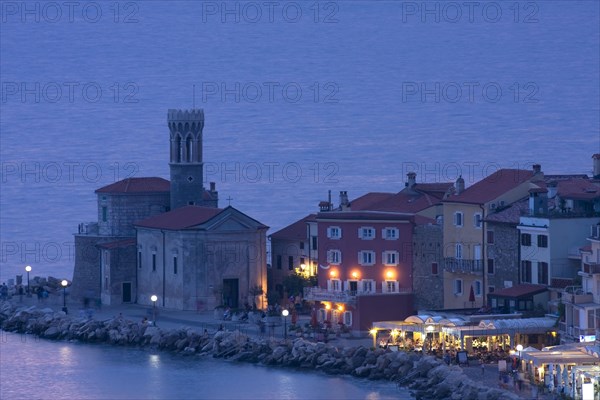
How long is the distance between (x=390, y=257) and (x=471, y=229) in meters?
3.34

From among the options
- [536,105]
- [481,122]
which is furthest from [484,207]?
[536,105]

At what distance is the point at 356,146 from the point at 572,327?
103 metres

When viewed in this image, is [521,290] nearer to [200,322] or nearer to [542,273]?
[542,273]

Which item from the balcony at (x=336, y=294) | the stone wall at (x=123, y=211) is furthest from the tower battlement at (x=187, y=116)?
the balcony at (x=336, y=294)

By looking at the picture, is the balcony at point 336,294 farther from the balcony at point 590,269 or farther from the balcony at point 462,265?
the balcony at point 590,269

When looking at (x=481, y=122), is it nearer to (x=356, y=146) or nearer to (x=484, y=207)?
(x=356, y=146)

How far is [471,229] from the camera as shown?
249 ft

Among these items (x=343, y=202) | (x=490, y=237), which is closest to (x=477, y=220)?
(x=490, y=237)

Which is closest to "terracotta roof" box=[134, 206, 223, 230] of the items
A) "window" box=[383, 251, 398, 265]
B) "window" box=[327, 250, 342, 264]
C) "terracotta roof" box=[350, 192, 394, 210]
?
"terracotta roof" box=[350, 192, 394, 210]

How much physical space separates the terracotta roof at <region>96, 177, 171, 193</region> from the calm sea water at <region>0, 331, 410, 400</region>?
11.6m

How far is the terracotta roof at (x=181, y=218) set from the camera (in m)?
83.5

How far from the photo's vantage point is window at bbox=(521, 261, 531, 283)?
238 ft

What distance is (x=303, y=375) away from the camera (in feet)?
231

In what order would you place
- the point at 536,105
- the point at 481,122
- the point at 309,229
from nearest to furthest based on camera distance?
the point at 309,229 → the point at 481,122 → the point at 536,105
